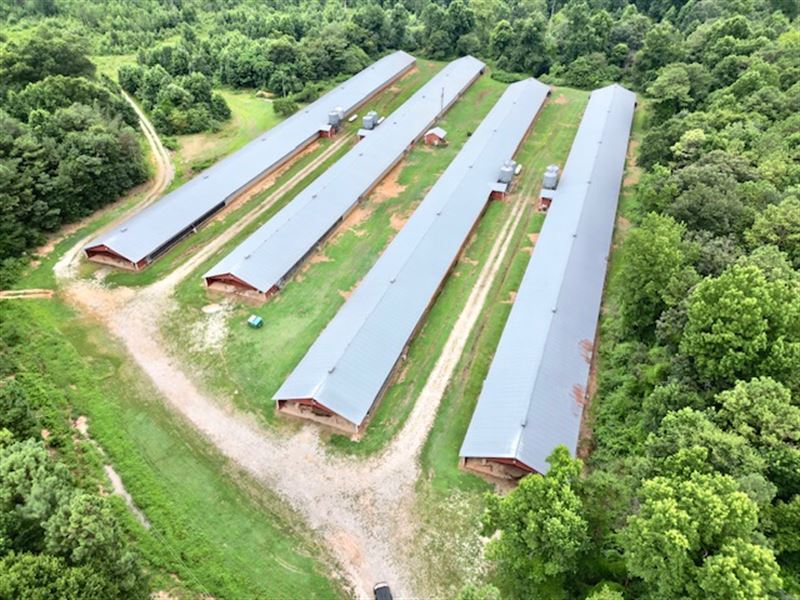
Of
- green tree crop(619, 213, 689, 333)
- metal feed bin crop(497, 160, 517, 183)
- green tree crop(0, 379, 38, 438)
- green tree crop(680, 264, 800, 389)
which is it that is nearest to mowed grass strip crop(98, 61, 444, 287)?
green tree crop(0, 379, 38, 438)

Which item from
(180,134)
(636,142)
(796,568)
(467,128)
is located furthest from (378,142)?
(796,568)

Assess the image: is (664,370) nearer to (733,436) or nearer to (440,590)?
(733,436)

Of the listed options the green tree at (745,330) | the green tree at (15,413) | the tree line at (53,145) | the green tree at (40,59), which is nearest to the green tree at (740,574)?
the green tree at (745,330)

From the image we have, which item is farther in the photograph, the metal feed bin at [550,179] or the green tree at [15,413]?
the metal feed bin at [550,179]

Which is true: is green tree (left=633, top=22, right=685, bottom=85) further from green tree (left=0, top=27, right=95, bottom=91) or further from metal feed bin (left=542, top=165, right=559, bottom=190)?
green tree (left=0, top=27, right=95, bottom=91)

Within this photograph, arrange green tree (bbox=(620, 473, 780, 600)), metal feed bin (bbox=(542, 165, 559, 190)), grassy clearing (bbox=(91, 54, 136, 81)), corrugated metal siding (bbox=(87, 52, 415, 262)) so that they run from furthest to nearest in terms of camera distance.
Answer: grassy clearing (bbox=(91, 54, 136, 81)), metal feed bin (bbox=(542, 165, 559, 190)), corrugated metal siding (bbox=(87, 52, 415, 262)), green tree (bbox=(620, 473, 780, 600))

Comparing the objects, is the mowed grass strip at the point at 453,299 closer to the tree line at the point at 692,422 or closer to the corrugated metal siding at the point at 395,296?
the corrugated metal siding at the point at 395,296

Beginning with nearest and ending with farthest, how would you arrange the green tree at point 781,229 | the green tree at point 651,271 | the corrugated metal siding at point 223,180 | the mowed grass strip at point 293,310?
the green tree at point 651,271 < the green tree at point 781,229 < the mowed grass strip at point 293,310 < the corrugated metal siding at point 223,180
